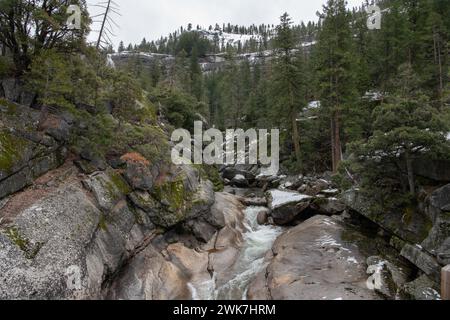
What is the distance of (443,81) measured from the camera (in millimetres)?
27953

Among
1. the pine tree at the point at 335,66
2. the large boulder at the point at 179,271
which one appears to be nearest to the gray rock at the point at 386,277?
the large boulder at the point at 179,271

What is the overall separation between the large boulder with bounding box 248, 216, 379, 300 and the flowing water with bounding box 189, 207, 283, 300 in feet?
1.81

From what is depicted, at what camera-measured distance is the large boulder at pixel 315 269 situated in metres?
10.3

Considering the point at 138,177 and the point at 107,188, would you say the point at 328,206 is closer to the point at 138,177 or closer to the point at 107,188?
the point at 138,177

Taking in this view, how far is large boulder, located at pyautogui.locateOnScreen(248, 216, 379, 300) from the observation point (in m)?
10.3

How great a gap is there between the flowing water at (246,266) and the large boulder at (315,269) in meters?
0.55

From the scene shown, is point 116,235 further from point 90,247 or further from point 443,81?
point 443,81

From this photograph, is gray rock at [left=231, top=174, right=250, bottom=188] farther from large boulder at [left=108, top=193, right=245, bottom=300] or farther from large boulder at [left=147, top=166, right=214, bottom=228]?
large boulder at [left=108, top=193, right=245, bottom=300]

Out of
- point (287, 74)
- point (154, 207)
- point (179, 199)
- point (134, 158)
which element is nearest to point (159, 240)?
point (154, 207)

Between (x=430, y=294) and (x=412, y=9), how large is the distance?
34.4 metres

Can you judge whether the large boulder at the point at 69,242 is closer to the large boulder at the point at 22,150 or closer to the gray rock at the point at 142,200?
the gray rock at the point at 142,200

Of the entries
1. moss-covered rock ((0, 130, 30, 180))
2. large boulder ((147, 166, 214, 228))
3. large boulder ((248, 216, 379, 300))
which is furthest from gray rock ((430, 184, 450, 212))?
moss-covered rock ((0, 130, 30, 180))
